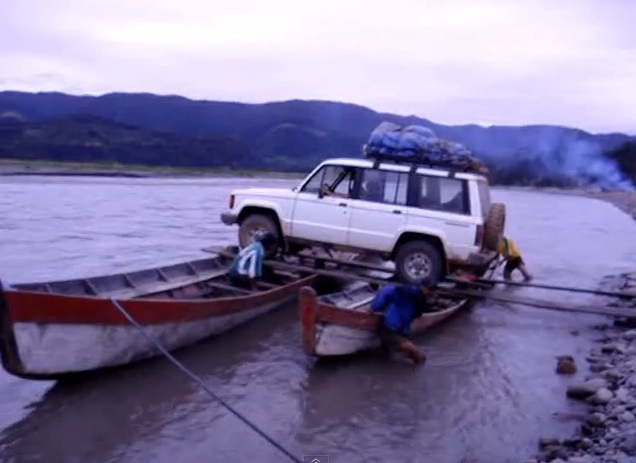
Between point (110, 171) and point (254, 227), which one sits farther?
point (110, 171)

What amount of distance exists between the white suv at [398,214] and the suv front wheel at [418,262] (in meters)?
0.01

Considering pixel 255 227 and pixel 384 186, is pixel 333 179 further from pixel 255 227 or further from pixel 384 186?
pixel 255 227

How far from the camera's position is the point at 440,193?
12852 millimetres

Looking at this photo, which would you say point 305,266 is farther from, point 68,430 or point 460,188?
point 68,430

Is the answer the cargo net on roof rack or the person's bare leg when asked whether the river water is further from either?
the cargo net on roof rack

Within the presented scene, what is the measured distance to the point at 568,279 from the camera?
1881 centimetres

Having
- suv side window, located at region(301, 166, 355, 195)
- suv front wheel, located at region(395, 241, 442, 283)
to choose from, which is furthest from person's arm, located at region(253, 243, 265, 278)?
suv front wheel, located at region(395, 241, 442, 283)

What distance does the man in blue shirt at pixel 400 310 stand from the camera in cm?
1010

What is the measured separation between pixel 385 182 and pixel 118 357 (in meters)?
5.45

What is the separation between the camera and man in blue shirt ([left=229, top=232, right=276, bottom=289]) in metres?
12.5

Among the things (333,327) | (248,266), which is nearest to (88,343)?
(333,327)

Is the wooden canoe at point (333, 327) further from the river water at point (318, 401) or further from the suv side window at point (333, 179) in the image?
the suv side window at point (333, 179)

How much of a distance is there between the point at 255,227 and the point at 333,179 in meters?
1.53

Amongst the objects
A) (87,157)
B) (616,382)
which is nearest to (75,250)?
(616,382)
